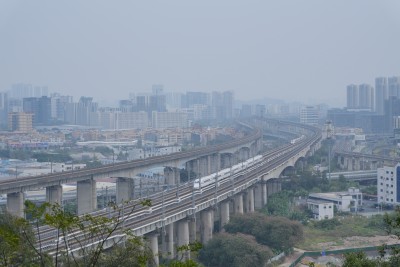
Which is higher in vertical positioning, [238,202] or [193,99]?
[193,99]

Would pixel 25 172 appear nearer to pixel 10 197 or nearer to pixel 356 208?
pixel 10 197

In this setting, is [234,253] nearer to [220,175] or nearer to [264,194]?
[264,194]

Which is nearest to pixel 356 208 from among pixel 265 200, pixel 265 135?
→ pixel 265 200

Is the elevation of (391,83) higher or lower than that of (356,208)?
higher

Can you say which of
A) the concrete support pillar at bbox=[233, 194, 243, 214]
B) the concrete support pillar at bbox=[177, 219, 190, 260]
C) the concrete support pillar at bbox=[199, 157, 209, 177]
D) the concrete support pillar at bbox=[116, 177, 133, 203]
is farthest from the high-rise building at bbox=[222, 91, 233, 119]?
the concrete support pillar at bbox=[177, 219, 190, 260]

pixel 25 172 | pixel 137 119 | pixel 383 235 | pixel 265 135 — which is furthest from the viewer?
pixel 137 119

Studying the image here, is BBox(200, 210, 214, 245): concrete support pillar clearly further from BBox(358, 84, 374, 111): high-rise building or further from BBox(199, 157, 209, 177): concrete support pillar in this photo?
BBox(358, 84, 374, 111): high-rise building

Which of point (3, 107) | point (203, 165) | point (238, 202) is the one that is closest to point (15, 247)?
point (238, 202)
